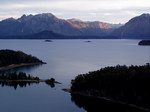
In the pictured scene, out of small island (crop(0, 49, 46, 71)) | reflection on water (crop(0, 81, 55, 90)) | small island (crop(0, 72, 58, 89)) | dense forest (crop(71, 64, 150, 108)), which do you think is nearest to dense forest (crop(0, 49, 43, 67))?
small island (crop(0, 49, 46, 71))

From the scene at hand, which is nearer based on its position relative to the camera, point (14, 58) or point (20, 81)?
point (20, 81)

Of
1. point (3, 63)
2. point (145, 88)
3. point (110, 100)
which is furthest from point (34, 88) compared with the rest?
point (3, 63)

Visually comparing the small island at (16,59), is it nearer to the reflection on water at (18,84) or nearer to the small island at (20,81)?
the small island at (20,81)

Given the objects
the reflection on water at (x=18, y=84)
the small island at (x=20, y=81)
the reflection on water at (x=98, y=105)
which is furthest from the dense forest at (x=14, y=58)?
the reflection on water at (x=98, y=105)

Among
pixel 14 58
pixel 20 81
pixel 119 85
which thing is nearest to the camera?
pixel 119 85

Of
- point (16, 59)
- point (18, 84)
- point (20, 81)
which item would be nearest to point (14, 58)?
point (16, 59)

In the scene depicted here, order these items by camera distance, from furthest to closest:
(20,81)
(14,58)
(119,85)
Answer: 1. (14,58)
2. (20,81)
3. (119,85)

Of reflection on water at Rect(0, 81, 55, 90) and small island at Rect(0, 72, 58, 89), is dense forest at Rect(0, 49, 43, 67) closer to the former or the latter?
small island at Rect(0, 72, 58, 89)

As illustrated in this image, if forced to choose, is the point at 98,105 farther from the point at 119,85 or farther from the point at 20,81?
the point at 20,81
